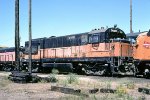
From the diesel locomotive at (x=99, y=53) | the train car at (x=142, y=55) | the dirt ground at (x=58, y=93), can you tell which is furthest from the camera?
the diesel locomotive at (x=99, y=53)

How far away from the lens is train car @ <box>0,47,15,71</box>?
41203mm

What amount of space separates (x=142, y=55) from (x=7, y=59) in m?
25.3

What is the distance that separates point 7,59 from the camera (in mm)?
42812

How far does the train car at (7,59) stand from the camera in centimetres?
4120

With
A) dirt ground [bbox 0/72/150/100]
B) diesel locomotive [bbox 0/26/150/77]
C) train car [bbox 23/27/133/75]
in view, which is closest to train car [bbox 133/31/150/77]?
diesel locomotive [bbox 0/26/150/77]

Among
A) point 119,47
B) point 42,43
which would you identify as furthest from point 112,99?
point 42,43

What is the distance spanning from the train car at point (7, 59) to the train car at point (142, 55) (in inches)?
875

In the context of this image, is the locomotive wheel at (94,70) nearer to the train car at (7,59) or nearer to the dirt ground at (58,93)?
the dirt ground at (58,93)

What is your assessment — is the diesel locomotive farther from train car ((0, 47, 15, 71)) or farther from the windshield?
train car ((0, 47, 15, 71))

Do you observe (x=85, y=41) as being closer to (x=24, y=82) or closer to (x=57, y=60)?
(x=57, y=60)

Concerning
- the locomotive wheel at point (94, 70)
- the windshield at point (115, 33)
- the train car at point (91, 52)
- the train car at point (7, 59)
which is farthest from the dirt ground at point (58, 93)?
the train car at point (7, 59)

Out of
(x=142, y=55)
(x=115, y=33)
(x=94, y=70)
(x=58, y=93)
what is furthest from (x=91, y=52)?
(x=58, y=93)

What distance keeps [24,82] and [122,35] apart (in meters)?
11.4

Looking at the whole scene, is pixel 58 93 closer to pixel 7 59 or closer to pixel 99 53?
pixel 99 53
